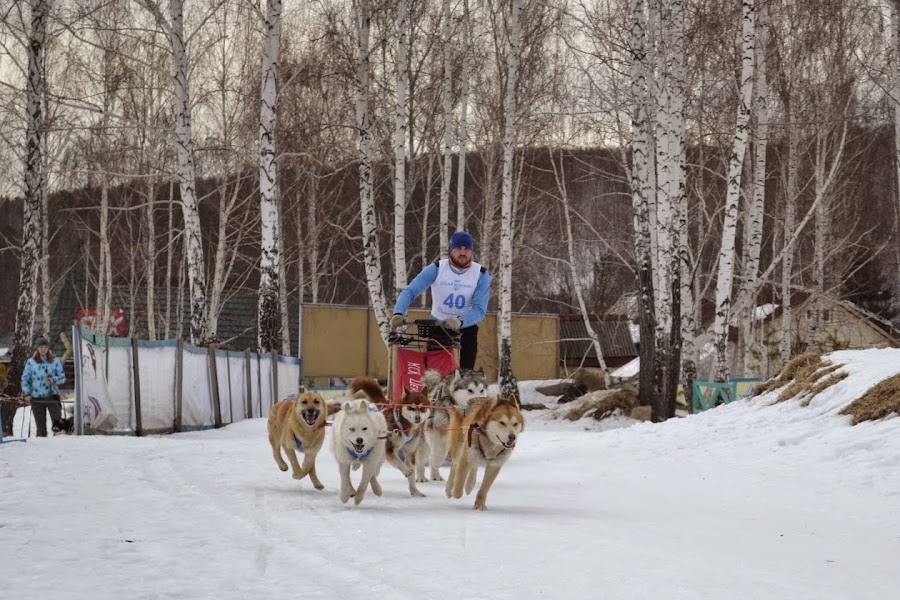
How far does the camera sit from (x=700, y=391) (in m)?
14.0

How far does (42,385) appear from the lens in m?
12.9

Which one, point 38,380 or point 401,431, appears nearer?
point 401,431

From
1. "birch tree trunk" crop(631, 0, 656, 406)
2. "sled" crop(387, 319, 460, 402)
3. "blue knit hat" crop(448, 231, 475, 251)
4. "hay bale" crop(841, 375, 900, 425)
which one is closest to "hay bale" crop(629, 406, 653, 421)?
"birch tree trunk" crop(631, 0, 656, 406)

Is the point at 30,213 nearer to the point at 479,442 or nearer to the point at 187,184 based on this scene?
the point at 187,184

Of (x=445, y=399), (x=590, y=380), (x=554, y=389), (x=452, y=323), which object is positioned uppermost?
(x=452, y=323)

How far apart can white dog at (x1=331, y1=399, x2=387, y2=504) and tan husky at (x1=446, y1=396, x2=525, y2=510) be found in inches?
19.3

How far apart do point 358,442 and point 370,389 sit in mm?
1503

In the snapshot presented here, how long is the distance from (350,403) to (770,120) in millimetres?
21040

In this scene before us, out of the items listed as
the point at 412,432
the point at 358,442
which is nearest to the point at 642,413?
the point at 412,432

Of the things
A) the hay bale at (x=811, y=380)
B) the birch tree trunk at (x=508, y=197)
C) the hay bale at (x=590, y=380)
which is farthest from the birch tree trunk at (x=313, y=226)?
the hay bale at (x=811, y=380)

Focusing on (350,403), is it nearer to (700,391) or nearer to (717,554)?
(717,554)

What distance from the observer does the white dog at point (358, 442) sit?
19.3 feet

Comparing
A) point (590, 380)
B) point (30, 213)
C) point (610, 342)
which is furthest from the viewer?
point (610, 342)

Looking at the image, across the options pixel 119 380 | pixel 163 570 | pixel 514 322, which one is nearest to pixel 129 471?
pixel 163 570
